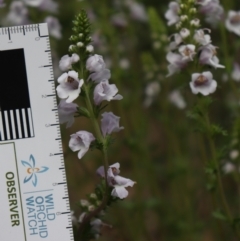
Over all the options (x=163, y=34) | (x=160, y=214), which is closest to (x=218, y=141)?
(x=160, y=214)

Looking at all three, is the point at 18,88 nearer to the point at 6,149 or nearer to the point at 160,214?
the point at 6,149

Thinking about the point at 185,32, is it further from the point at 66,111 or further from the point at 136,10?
the point at 136,10

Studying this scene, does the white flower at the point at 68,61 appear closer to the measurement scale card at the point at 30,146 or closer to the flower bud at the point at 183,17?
the measurement scale card at the point at 30,146

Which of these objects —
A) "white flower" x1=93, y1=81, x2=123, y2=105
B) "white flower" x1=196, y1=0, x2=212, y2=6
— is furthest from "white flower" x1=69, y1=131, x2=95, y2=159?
"white flower" x1=196, y1=0, x2=212, y2=6

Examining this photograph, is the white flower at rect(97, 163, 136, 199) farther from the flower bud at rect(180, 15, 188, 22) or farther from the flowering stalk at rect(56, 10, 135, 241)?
the flower bud at rect(180, 15, 188, 22)

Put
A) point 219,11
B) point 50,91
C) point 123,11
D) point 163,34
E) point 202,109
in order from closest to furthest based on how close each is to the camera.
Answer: point 50,91, point 202,109, point 219,11, point 163,34, point 123,11
